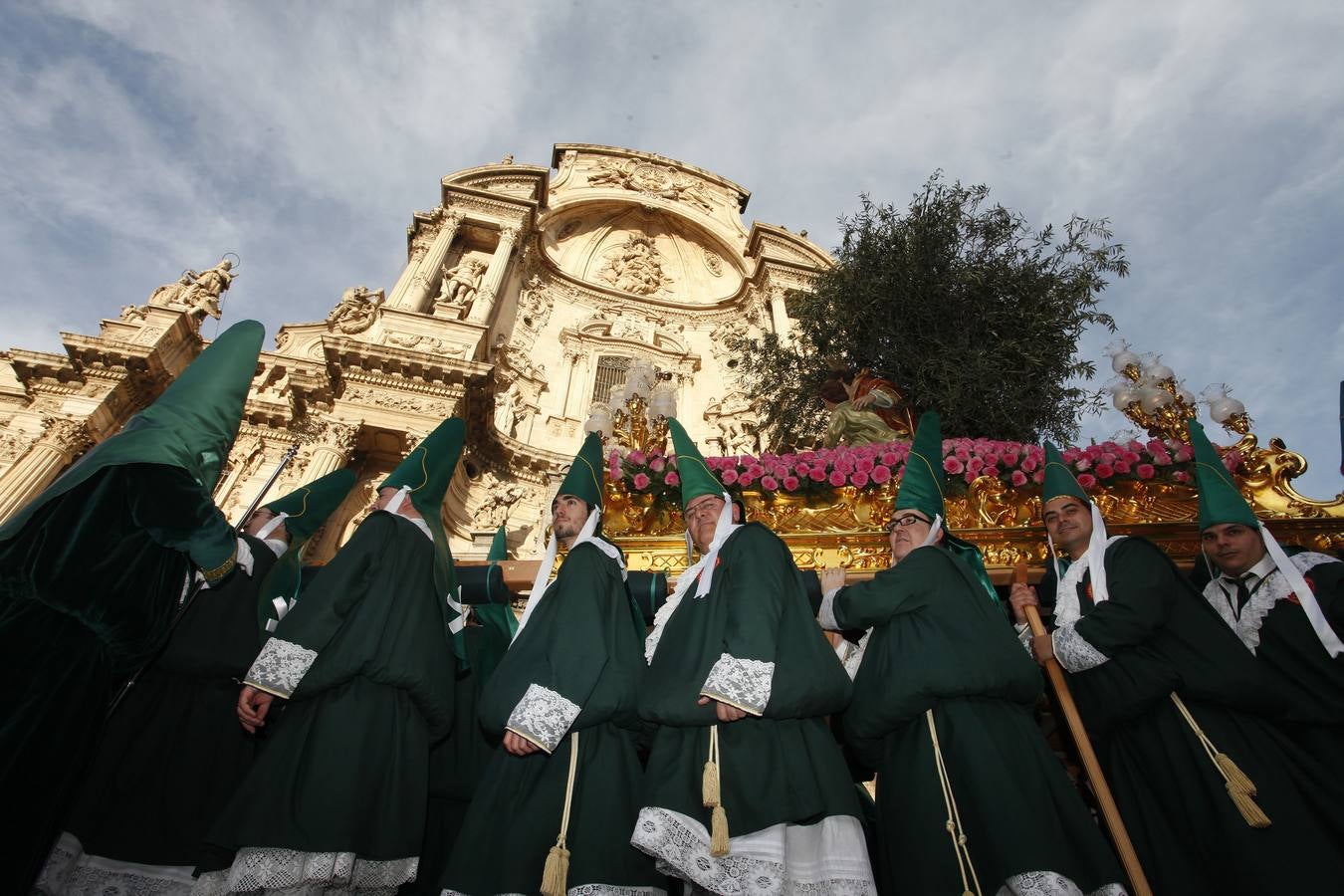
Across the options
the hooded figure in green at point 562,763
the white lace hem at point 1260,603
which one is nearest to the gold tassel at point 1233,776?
the white lace hem at point 1260,603

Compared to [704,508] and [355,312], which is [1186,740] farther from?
[355,312]

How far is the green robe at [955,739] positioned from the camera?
2.39m

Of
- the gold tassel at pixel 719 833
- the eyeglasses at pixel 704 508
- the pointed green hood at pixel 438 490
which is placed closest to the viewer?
the gold tassel at pixel 719 833

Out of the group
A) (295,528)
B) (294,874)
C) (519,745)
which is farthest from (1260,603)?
(295,528)

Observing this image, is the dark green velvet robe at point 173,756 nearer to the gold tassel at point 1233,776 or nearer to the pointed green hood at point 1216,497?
the gold tassel at point 1233,776

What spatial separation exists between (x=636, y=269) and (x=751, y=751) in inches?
837

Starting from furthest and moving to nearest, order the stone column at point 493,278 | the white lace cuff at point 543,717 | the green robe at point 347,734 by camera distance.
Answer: the stone column at point 493,278 → the white lace cuff at point 543,717 → the green robe at point 347,734

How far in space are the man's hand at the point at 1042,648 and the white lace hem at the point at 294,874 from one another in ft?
10.9

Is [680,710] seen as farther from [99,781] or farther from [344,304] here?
[344,304]

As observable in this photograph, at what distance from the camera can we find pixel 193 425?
125 inches

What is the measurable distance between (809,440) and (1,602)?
33.4 ft

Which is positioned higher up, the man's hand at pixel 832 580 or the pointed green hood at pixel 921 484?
the pointed green hood at pixel 921 484

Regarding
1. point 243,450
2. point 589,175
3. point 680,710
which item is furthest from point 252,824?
point 589,175

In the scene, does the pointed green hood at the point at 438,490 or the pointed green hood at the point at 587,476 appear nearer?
the pointed green hood at the point at 438,490
